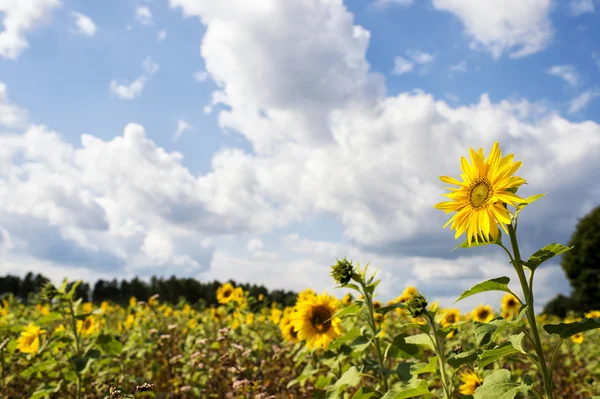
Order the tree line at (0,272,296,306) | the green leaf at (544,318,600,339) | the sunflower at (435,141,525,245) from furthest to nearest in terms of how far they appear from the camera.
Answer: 1. the tree line at (0,272,296,306)
2. the sunflower at (435,141,525,245)
3. the green leaf at (544,318,600,339)

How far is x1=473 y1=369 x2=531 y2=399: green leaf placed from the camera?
6.66ft

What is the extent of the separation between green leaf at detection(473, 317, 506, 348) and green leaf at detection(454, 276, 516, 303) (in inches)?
5.7

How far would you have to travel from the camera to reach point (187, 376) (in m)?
6.47

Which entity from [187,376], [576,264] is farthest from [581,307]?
[187,376]

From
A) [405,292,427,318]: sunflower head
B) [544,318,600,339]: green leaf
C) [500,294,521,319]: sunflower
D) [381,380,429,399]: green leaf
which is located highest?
[500,294,521,319]: sunflower

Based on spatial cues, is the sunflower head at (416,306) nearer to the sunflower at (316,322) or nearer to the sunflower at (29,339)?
the sunflower at (316,322)

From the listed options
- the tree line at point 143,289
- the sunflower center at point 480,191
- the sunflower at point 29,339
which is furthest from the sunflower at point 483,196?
the tree line at point 143,289

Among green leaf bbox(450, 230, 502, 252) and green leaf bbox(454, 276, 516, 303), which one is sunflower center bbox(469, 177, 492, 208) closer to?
green leaf bbox(450, 230, 502, 252)

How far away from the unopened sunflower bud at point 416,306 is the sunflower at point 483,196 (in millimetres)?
437

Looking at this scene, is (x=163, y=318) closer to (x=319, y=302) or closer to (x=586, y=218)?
(x=319, y=302)

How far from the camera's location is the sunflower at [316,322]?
4242 mm

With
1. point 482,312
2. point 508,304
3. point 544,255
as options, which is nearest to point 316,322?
point 544,255

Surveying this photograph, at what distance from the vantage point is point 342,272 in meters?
3.34

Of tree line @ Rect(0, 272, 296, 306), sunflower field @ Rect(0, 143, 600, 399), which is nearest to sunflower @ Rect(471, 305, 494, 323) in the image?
sunflower field @ Rect(0, 143, 600, 399)
